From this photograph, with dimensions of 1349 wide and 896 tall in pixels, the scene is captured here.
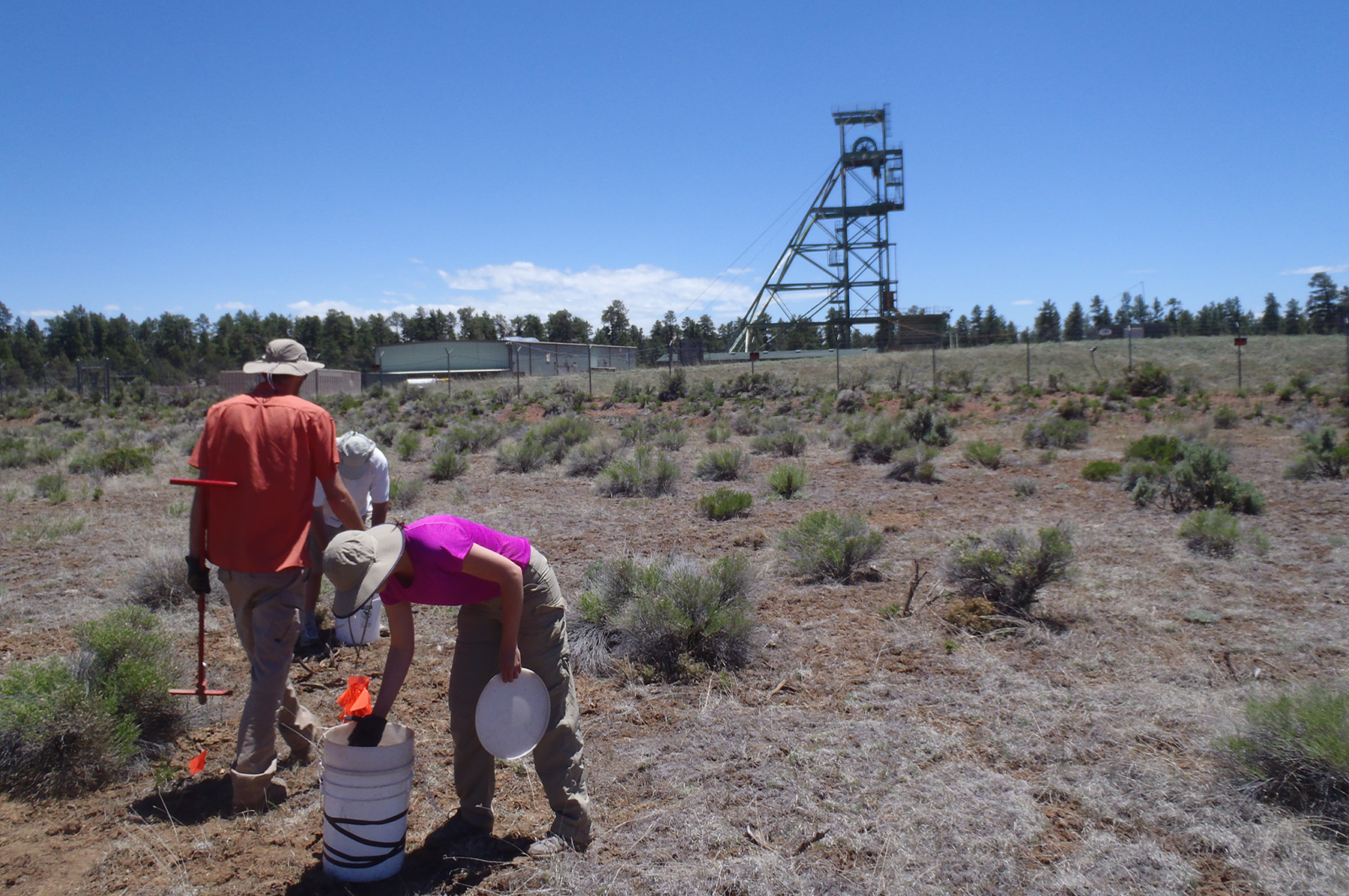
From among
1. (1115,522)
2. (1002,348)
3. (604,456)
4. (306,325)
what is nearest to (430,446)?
(604,456)

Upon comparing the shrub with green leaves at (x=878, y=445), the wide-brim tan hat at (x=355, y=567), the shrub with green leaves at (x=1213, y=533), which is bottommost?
the shrub with green leaves at (x=1213, y=533)

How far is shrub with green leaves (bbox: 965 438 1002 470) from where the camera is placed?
45.5 feet

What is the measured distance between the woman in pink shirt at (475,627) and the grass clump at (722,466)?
10.3 metres

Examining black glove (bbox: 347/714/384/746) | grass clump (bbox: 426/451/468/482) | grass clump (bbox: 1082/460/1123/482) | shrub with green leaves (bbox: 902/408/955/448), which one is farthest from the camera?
shrub with green leaves (bbox: 902/408/955/448)

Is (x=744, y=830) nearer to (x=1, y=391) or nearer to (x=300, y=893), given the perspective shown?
(x=300, y=893)

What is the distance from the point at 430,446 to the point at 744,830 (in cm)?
1720

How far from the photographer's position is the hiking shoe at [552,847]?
2.99m

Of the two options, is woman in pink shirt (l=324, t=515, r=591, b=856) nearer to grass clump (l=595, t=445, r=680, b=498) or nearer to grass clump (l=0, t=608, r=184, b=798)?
grass clump (l=0, t=608, r=184, b=798)

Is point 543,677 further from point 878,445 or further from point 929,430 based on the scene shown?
point 929,430

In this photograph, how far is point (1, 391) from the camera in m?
37.2

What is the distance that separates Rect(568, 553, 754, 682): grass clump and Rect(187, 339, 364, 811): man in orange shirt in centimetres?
211

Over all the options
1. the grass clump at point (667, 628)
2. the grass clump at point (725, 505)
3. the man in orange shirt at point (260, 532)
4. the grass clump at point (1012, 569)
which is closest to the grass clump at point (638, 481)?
the grass clump at point (725, 505)

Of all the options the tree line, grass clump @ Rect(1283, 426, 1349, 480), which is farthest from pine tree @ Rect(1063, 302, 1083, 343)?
grass clump @ Rect(1283, 426, 1349, 480)

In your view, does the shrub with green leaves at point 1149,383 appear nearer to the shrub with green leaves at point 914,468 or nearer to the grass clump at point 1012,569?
the shrub with green leaves at point 914,468
